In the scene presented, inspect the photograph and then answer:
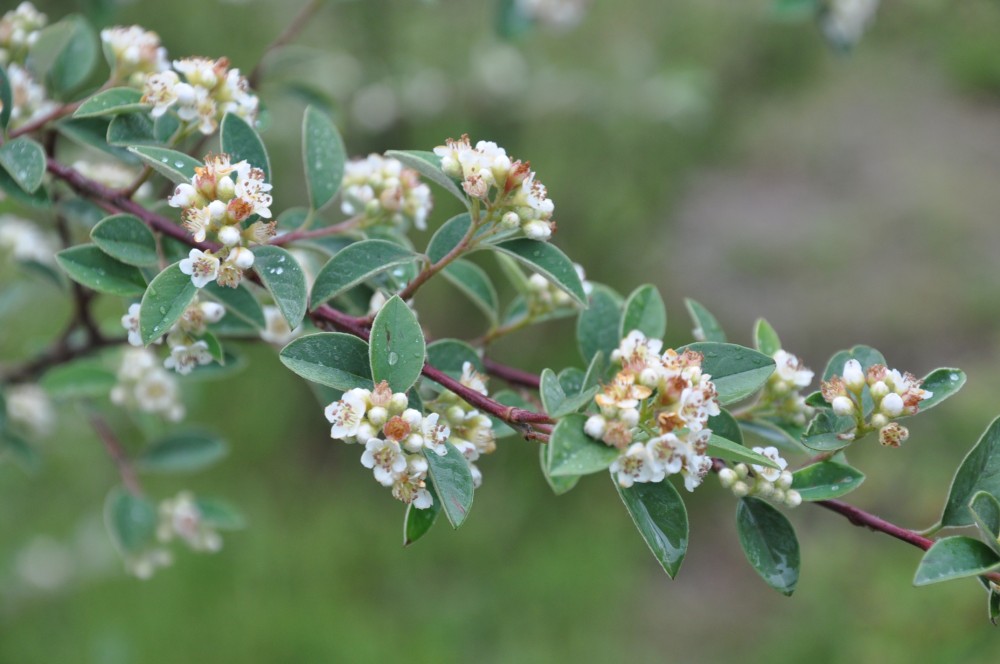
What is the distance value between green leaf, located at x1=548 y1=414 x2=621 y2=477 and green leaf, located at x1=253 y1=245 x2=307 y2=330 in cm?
20

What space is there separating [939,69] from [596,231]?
2458mm

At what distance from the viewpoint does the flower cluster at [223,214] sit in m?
0.65

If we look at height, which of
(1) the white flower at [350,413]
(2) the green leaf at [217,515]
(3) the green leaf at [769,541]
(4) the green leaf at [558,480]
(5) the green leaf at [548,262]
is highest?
(5) the green leaf at [548,262]

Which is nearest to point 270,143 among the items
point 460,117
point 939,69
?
point 460,117

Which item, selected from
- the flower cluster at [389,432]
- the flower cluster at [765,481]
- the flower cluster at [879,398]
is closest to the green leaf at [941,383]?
the flower cluster at [879,398]

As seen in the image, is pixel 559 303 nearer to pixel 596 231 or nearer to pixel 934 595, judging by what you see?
pixel 934 595

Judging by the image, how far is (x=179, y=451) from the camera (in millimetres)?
1278

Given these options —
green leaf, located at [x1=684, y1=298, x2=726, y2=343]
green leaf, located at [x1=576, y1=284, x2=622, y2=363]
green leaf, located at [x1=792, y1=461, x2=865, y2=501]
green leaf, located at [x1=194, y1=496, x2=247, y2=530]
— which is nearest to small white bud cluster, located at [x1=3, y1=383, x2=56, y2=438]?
green leaf, located at [x1=194, y1=496, x2=247, y2=530]

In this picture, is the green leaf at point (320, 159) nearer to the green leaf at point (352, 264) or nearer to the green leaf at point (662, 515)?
the green leaf at point (352, 264)

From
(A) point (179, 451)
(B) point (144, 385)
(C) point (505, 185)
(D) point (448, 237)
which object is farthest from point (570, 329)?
(C) point (505, 185)

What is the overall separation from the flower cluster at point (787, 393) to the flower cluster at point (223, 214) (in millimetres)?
441

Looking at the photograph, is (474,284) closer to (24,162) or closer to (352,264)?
(352,264)

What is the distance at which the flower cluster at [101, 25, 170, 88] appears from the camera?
85 centimetres

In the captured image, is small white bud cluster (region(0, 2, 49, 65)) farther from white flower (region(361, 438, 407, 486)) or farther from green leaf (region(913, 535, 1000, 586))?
green leaf (region(913, 535, 1000, 586))
